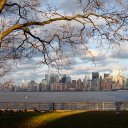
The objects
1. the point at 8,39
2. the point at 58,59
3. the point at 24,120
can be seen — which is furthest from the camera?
the point at 24,120

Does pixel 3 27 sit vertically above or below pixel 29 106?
above

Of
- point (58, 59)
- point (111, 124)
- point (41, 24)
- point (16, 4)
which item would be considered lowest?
point (111, 124)

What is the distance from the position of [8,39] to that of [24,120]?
536cm

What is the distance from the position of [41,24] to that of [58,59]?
2360mm

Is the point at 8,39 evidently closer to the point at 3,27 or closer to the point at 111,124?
the point at 3,27

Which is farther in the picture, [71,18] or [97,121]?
[97,121]

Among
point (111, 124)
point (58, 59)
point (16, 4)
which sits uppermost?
point (16, 4)

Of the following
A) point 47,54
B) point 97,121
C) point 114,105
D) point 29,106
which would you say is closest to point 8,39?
point 47,54

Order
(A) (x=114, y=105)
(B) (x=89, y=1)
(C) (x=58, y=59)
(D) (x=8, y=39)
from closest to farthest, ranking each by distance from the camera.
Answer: (B) (x=89, y=1), (C) (x=58, y=59), (D) (x=8, y=39), (A) (x=114, y=105)

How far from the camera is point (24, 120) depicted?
81.0 ft

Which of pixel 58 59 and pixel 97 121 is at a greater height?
pixel 58 59

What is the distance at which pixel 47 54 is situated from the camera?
2164 centimetres

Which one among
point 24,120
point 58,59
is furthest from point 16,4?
point 24,120

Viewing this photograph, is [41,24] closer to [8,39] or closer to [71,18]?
[71,18]
